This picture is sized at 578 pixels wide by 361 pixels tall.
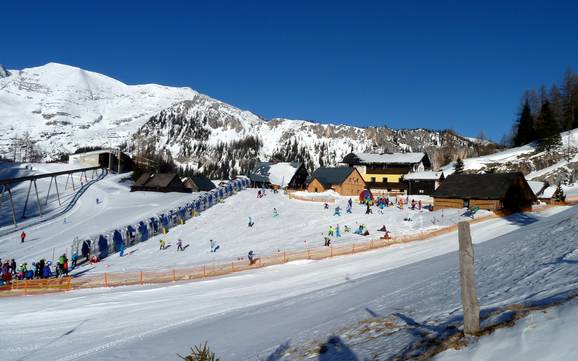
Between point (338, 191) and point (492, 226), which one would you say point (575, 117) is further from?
point (492, 226)

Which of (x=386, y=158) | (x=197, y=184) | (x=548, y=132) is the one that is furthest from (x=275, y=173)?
(x=548, y=132)

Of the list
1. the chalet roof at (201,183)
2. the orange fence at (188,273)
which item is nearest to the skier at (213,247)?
the orange fence at (188,273)

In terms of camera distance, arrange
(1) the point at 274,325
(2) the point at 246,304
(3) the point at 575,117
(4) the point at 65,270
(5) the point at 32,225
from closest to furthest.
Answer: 1. (1) the point at 274,325
2. (2) the point at 246,304
3. (4) the point at 65,270
4. (5) the point at 32,225
5. (3) the point at 575,117

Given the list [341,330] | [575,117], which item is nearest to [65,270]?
[341,330]

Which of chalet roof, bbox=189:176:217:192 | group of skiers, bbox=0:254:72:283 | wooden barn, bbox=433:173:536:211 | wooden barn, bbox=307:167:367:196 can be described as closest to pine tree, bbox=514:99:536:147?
wooden barn, bbox=307:167:367:196

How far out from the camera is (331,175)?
2687 inches

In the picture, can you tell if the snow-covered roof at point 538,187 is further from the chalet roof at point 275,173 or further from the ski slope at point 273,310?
the chalet roof at point 275,173

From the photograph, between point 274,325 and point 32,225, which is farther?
point 32,225

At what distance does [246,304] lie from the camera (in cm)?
1681

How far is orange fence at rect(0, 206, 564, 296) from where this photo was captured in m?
22.9

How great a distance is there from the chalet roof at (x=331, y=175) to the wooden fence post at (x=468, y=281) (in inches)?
2378

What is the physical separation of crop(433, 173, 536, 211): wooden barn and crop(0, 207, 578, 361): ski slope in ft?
73.6

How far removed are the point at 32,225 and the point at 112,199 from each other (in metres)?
16.0

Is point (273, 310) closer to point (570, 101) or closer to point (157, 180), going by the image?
point (157, 180)
